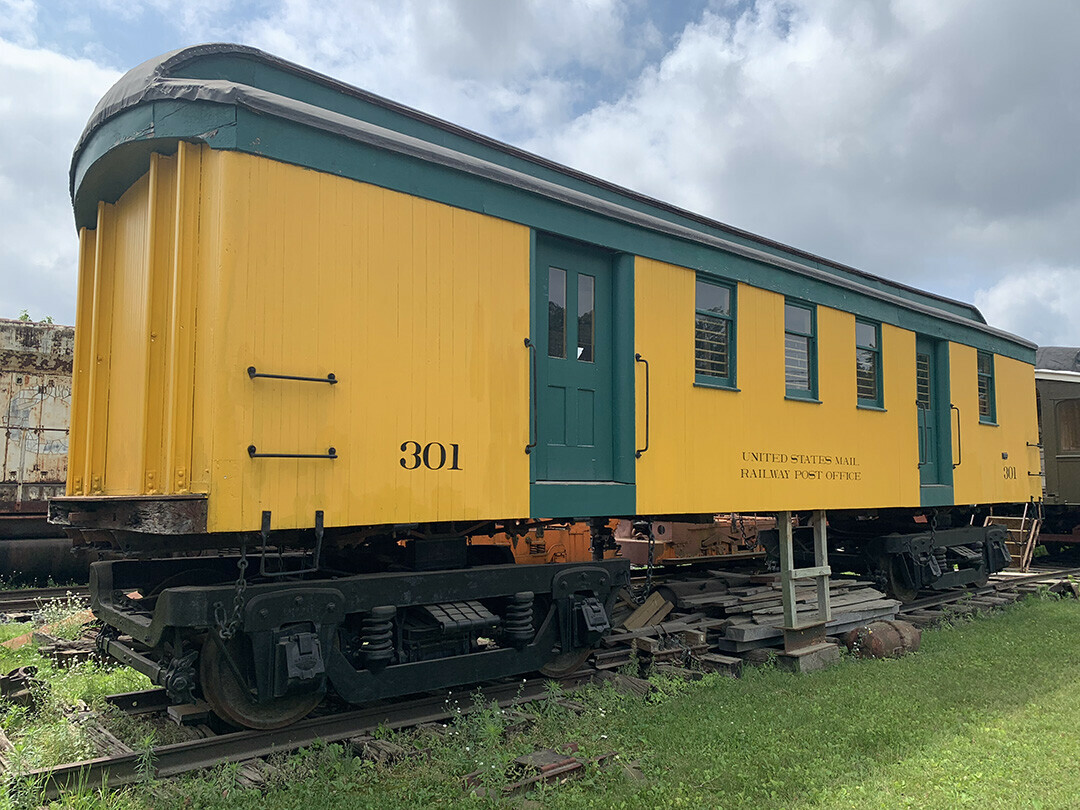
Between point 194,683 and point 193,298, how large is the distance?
2259mm

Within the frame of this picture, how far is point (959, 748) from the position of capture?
531 centimetres

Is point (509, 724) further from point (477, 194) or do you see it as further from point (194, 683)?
point (477, 194)

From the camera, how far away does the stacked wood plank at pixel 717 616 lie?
7.32 meters

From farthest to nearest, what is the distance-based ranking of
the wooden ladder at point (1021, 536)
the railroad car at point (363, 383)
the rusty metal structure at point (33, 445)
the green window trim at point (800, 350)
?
the wooden ladder at point (1021, 536) < the rusty metal structure at point (33, 445) < the green window trim at point (800, 350) < the railroad car at point (363, 383)

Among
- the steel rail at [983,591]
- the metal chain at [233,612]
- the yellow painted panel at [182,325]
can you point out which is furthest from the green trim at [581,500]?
the steel rail at [983,591]

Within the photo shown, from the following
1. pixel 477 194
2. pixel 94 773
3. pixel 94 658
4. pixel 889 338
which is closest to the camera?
pixel 94 773

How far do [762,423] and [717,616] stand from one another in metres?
2.03

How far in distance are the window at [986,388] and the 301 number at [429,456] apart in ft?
31.0

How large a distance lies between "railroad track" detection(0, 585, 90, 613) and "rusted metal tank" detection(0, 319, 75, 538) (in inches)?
46.4

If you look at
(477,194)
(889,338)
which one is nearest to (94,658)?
(477,194)

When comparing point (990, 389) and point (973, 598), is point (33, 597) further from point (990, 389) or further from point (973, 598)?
point (990, 389)

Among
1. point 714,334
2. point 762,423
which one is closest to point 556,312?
point 714,334

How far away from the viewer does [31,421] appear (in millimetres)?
11992

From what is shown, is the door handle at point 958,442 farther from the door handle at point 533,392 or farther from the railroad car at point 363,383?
the door handle at point 533,392
